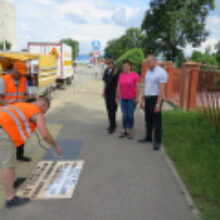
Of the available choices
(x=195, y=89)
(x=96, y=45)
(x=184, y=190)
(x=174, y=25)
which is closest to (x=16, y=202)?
(x=184, y=190)

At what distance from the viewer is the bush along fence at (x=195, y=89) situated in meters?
6.65

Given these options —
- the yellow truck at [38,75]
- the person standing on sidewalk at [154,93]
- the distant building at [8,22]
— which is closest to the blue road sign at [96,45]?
the yellow truck at [38,75]

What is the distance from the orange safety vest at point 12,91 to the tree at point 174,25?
36161 mm

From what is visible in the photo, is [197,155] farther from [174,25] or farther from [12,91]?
[174,25]

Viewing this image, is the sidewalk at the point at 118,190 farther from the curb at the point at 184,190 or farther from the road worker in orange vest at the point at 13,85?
the road worker in orange vest at the point at 13,85

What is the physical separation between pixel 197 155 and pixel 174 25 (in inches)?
1402

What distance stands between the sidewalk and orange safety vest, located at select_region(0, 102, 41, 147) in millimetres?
965

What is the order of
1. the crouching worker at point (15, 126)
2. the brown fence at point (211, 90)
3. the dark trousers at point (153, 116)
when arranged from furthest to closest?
the brown fence at point (211, 90), the dark trousers at point (153, 116), the crouching worker at point (15, 126)

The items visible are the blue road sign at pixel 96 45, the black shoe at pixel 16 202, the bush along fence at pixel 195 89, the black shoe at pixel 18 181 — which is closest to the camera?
the black shoe at pixel 16 202

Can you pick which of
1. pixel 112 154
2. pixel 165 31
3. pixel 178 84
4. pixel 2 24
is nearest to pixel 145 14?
pixel 165 31

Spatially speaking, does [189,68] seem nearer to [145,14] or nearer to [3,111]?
[3,111]

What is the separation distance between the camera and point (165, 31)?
3903 centimetres

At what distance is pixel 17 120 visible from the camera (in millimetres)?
2807

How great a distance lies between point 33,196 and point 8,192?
0.38 metres
